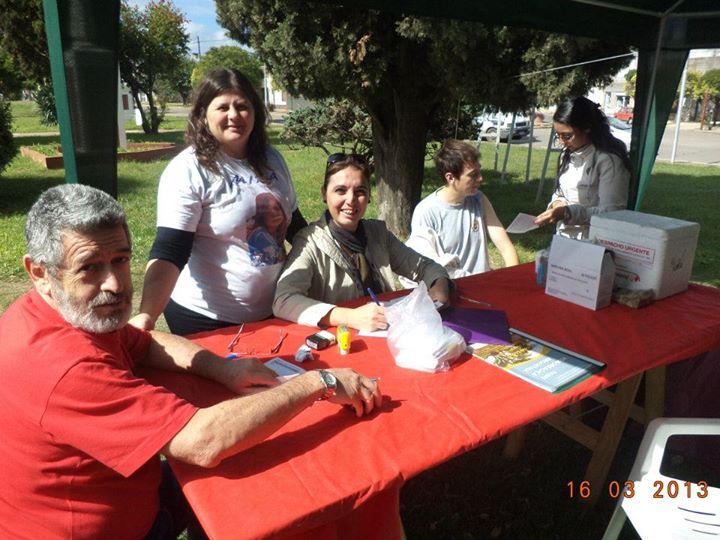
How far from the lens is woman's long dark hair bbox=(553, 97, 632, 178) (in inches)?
127

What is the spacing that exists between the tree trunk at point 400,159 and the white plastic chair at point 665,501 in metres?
5.19

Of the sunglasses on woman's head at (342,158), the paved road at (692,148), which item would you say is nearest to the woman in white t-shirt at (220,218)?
the sunglasses on woman's head at (342,158)

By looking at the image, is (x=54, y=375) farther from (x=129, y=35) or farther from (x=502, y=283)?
(x=129, y=35)

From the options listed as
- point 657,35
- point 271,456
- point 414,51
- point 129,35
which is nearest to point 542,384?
point 271,456

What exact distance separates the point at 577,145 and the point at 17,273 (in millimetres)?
5151

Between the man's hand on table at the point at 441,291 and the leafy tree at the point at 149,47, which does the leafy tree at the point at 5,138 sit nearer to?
the man's hand on table at the point at 441,291

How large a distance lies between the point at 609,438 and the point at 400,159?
488 cm

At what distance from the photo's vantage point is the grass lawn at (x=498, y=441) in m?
2.31

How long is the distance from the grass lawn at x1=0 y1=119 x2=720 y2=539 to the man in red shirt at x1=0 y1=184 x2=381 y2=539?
134 cm

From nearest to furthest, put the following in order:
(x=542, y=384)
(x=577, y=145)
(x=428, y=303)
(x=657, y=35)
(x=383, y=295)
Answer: (x=542, y=384)
(x=428, y=303)
(x=383, y=295)
(x=577, y=145)
(x=657, y=35)

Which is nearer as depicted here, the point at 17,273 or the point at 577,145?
the point at 577,145

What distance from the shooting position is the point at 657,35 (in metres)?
3.88

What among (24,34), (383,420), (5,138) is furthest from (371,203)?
(24,34)

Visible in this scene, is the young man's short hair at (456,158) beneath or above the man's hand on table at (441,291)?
above
